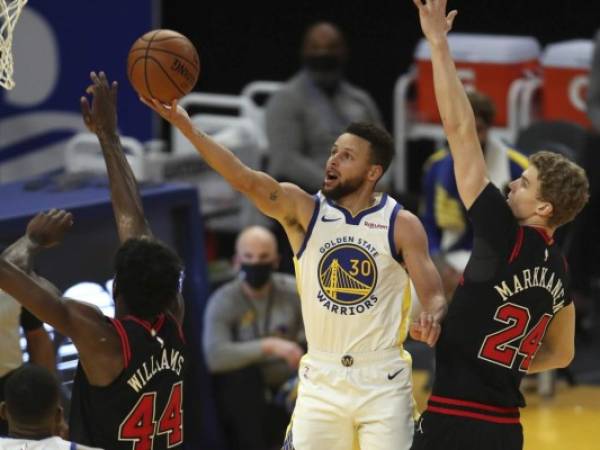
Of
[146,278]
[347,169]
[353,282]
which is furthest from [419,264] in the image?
[146,278]

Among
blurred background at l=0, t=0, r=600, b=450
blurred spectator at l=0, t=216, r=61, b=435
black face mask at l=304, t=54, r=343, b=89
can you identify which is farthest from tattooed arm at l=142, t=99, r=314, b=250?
black face mask at l=304, t=54, r=343, b=89

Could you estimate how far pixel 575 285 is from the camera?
10422mm

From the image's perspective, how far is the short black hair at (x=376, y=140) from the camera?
6305 mm

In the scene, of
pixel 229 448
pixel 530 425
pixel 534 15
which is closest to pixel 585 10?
pixel 534 15

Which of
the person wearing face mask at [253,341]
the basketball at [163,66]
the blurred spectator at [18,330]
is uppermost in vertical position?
the basketball at [163,66]

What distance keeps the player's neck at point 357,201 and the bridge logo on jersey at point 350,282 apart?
20 centimetres

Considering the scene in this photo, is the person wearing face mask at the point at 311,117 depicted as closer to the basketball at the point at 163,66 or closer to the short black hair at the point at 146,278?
the basketball at the point at 163,66

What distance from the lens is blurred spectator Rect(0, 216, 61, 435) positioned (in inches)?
234

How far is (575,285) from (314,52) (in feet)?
7.96

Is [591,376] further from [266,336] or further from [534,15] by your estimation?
[534,15]

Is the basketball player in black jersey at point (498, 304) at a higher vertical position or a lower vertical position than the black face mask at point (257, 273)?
higher

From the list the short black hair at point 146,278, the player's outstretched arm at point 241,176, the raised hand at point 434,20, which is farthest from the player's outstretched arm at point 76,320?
the raised hand at point 434,20

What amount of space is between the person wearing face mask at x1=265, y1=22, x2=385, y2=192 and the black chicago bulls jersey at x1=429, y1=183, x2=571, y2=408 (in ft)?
12.7

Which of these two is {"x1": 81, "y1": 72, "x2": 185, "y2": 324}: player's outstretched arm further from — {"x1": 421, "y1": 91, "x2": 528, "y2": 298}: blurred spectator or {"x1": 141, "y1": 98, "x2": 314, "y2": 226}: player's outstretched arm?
{"x1": 421, "y1": 91, "x2": 528, "y2": 298}: blurred spectator
